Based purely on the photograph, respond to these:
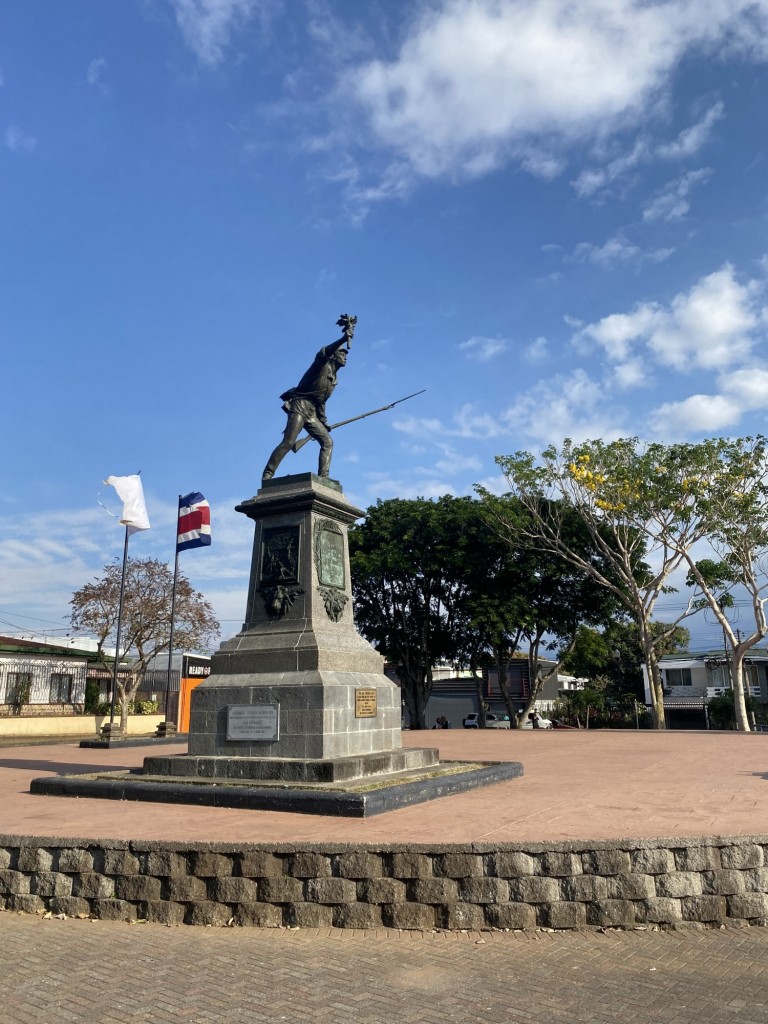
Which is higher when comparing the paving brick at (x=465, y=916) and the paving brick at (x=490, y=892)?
the paving brick at (x=490, y=892)

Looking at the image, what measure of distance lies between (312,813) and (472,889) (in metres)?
2.44

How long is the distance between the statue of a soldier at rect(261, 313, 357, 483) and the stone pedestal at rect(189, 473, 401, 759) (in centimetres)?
57

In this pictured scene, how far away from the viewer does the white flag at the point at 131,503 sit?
78.3 ft

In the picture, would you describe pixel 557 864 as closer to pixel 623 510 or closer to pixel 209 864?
pixel 209 864

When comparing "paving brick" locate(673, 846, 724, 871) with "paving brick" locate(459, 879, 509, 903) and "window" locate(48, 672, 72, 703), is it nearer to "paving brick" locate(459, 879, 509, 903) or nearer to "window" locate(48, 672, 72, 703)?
"paving brick" locate(459, 879, 509, 903)

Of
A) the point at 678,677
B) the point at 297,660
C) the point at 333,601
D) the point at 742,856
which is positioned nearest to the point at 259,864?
the point at 742,856

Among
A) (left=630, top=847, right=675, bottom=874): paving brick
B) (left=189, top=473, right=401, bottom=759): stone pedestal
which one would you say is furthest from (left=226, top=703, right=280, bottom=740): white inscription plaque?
(left=630, top=847, right=675, bottom=874): paving brick

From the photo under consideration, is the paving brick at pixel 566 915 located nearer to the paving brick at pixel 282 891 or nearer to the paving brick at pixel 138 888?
the paving brick at pixel 282 891

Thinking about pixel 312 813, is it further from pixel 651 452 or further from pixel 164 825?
pixel 651 452

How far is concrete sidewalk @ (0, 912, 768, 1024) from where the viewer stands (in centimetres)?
387

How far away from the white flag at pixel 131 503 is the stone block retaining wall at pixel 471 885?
1943cm

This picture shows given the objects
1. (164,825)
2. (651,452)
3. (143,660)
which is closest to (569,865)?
(164,825)

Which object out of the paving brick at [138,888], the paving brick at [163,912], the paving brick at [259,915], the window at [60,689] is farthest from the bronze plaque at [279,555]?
the window at [60,689]

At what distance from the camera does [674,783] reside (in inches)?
376
